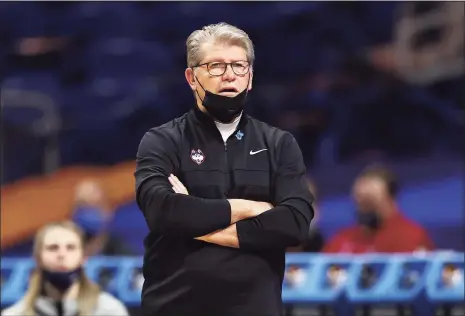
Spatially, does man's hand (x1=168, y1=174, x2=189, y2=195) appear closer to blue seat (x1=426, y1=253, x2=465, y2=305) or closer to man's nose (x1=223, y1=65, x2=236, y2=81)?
man's nose (x1=223, y1=65, x2=236, y2=81)

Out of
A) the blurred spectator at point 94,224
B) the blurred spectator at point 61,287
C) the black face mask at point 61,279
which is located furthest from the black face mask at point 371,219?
the black face mask at point 61,279

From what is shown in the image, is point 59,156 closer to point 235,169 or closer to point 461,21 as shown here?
point 461,21

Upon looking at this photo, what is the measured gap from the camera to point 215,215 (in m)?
2.56

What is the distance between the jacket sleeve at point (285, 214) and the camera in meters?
2.57

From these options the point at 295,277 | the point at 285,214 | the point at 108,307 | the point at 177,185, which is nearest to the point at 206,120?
the point at 177,185

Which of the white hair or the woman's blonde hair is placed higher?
the white hair

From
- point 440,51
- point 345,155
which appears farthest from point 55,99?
point 440,51

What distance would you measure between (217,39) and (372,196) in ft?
11.6

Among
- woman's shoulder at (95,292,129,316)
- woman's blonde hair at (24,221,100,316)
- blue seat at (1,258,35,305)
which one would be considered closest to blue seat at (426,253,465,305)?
woman's shoulder at (95,292,129,316)

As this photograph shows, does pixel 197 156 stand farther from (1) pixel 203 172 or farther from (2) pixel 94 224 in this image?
(2) pixel 94 224

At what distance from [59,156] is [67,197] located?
2.21 feet

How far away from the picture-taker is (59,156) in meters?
9.34

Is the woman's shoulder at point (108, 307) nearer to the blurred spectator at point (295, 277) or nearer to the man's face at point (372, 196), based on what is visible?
the blurred spectator at point (295, 277)

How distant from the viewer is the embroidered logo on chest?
260 cm
